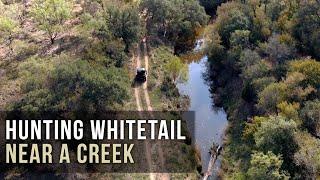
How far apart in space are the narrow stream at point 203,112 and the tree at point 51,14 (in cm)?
2535

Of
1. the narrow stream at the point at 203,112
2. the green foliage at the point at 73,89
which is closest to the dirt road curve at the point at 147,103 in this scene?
the narrow stream at the point at 203,112

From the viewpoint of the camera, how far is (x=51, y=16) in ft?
270

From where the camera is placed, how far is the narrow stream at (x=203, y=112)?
2591 inches

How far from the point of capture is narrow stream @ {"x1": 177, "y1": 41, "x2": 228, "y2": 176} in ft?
216

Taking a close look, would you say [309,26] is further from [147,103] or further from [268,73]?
[147,103]

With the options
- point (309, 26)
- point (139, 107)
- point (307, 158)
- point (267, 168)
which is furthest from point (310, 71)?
point (139, 107)

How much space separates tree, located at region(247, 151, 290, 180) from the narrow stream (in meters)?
11.9

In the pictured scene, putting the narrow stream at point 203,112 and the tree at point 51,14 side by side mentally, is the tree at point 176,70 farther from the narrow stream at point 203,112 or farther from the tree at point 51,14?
the tree at point 51,14

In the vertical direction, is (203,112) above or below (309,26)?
below

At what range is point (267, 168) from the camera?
49812 millimetres

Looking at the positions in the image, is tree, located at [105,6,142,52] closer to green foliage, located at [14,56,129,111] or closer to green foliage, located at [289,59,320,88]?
green foliage, located at [14,56,129,111]

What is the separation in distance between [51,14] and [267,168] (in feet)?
166

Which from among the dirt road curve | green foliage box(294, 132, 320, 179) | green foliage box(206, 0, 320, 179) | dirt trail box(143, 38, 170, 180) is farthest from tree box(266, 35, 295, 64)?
the dirt road curve

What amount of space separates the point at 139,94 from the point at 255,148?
23.5 meters
